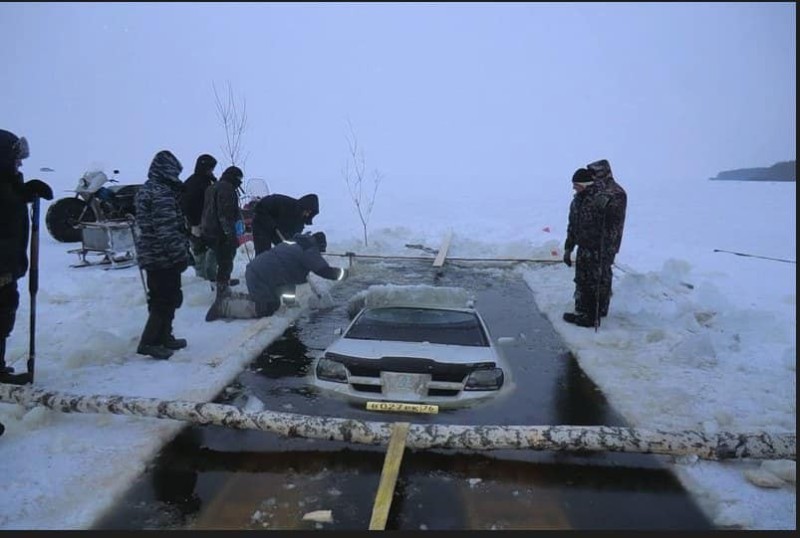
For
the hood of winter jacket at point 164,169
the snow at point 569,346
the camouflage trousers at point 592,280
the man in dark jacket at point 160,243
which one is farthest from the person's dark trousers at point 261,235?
the camouflage trousers at point 592,280

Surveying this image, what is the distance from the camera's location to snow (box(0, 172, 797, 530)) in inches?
138

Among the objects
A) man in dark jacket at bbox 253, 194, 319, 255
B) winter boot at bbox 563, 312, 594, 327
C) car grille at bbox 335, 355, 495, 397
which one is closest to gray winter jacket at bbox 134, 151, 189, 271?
car grille at bbox 335, 355, 495, 397

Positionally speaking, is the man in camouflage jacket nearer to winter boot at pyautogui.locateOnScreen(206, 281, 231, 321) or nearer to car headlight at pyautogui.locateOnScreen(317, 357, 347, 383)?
car headlight at pyautogui.locateOnScreen(317, 357, 347, 383)

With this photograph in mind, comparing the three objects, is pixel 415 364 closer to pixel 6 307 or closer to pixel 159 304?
pixel 159 304

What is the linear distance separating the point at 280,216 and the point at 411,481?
19.8 ft

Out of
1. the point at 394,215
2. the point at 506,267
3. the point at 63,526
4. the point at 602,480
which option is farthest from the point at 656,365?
the point at 394,215

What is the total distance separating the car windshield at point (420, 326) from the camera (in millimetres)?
5105

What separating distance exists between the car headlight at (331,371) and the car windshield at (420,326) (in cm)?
51

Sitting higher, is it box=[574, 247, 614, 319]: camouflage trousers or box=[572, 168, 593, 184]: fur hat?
box=[572, 168, 593, 184]: fur hat

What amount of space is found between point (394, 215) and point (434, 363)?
758 inches

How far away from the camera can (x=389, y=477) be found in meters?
3.45

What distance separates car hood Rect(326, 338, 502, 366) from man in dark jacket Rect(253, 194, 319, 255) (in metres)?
4.12

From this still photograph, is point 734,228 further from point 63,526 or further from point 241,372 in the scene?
point 63,526

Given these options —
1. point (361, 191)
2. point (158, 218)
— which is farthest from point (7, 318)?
point (361, 191)
